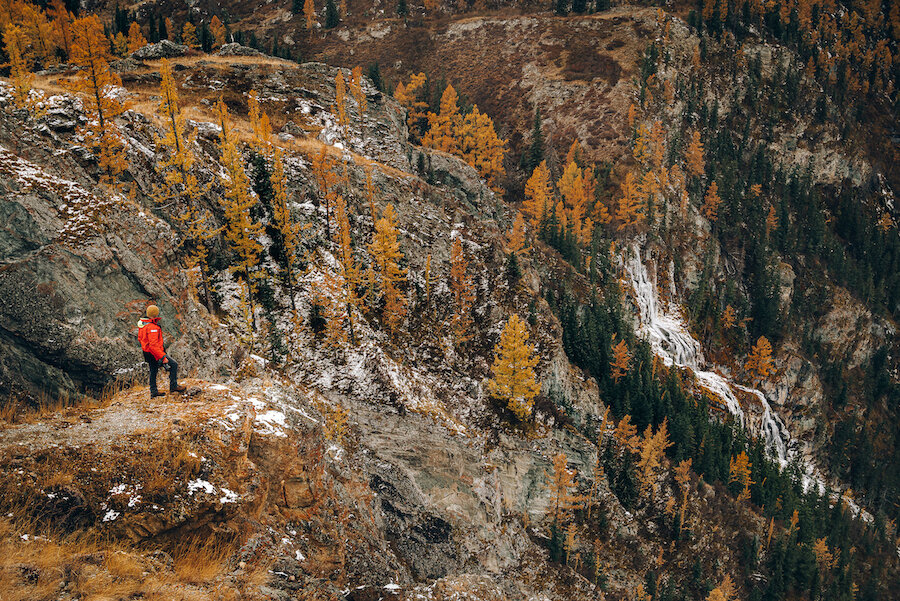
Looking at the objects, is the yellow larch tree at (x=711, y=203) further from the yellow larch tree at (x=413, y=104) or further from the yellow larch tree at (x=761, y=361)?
the yellow larch tree at (x=413, y=104)

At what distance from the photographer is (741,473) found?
79.4m

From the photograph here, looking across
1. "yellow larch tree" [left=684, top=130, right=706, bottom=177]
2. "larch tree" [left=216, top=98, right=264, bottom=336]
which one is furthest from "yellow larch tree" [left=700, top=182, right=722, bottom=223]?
"larch tree" [left=216, top=98, right=264, bottom=336]

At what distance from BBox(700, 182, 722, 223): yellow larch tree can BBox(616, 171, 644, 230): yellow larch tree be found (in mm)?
27354

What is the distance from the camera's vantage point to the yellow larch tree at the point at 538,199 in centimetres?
8881

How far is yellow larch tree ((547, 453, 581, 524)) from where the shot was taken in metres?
47.4

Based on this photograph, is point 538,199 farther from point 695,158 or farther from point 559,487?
point 695,158

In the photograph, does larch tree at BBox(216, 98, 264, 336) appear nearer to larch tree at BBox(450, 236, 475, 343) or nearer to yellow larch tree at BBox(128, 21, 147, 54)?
larch tree at BBox(450, 236, 475, 343)

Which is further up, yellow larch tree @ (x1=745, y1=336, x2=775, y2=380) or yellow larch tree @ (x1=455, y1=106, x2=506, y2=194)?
yellow larch tree @ (x1=455, y1=106, x2=506, y2=194)

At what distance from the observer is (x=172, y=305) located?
72.9 feet

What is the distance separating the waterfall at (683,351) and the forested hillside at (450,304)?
39.1 inches

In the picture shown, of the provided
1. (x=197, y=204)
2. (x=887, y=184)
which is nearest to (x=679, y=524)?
(x=197, y=204)

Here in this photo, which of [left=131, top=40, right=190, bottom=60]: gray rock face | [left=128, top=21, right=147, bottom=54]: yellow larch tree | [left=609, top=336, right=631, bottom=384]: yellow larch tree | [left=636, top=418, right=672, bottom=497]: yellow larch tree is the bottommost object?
[left=636, top=418, right=672, bottom=497]: yellow larch tree

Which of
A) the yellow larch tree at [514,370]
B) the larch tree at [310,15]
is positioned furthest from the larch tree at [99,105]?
the larch tree at [310,15]

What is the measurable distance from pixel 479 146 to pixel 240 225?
63.4m
